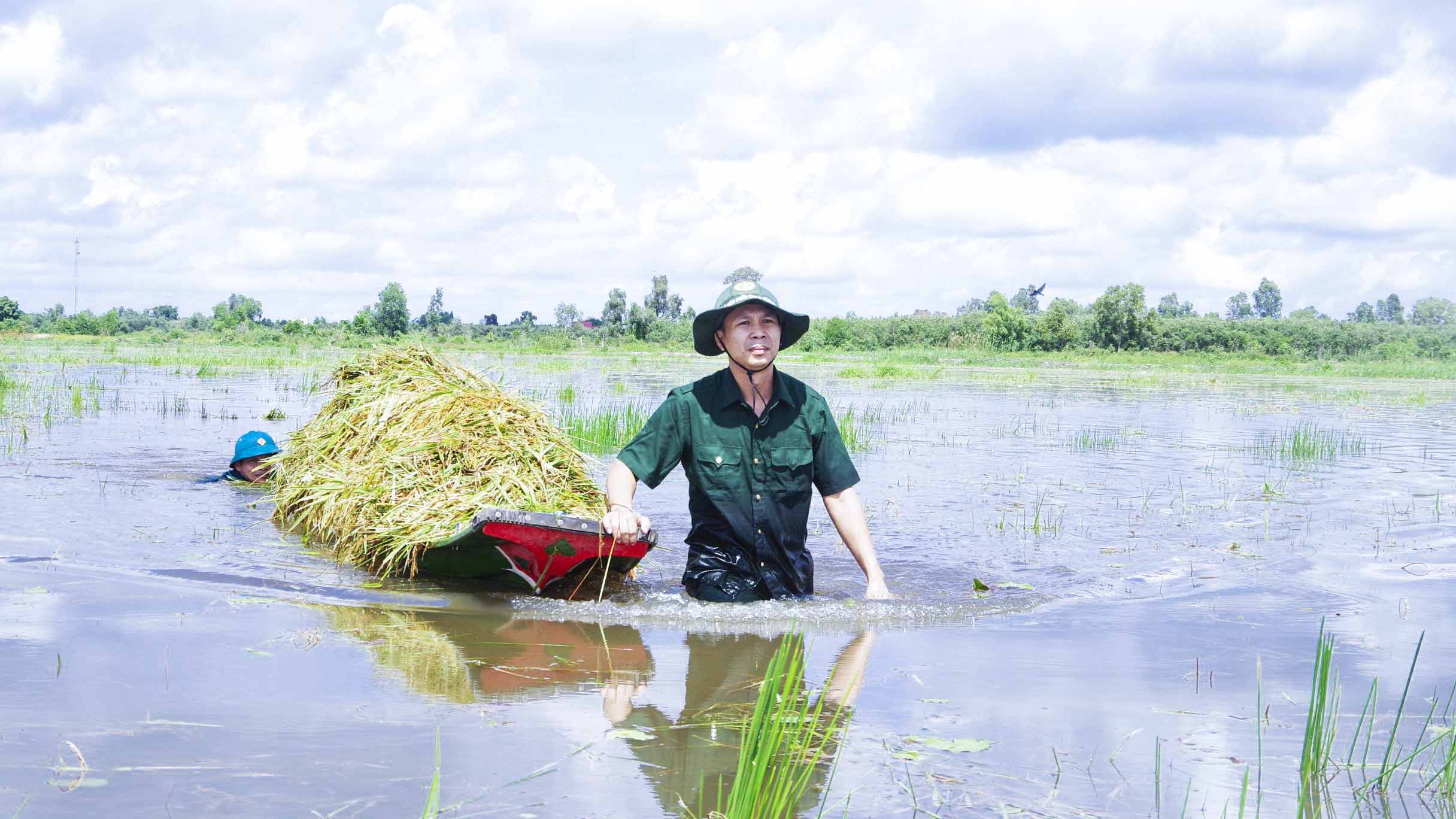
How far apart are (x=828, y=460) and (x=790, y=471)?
0.19 meters

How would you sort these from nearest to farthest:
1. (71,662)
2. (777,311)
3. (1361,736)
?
(1361,736), (71,662), (777,311)

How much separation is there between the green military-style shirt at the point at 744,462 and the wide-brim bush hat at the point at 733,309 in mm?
Result: 167

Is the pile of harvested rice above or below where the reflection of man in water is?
above

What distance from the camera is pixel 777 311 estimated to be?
449cm

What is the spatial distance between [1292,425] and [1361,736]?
1490 centimetres

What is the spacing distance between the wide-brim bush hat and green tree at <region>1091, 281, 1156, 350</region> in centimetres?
5836

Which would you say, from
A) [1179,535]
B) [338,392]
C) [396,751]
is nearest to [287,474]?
[338,392]

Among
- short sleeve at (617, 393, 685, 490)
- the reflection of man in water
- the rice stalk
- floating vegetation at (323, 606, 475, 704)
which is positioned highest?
short sleeve at (617, 393, 685, 490)

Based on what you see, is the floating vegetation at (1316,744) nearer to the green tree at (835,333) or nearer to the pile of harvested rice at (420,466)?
the pile of harvested rice at (420,466)

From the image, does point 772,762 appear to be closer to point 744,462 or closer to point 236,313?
point 744,462

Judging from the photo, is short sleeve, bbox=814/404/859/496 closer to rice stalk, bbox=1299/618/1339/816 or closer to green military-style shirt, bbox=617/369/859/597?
green military-style shirt, bbox=617/369/859/597

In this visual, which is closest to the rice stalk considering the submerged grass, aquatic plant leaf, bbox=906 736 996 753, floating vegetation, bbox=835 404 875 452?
aquatic plant leaf, bbox=906 736 996 753

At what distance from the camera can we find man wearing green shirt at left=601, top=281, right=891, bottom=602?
4.50 m

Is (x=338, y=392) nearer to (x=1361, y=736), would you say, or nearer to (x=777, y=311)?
(x=777, y=311)
